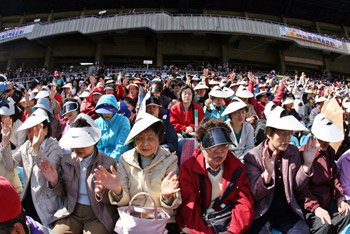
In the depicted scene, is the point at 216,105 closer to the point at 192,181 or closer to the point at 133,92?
the point at 133,92

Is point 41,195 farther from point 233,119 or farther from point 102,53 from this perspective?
point 102,53

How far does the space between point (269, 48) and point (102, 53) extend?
2084cm

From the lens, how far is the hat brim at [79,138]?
2104 mm

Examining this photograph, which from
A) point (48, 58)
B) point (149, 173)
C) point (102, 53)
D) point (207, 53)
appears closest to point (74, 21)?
point (102, 53)

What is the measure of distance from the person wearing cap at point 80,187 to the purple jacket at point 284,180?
1.54 m

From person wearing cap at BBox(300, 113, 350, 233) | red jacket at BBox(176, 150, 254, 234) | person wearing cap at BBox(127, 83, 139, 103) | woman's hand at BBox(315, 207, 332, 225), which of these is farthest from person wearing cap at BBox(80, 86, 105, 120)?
woman's hand at BBox(315, 207, 332, 225)

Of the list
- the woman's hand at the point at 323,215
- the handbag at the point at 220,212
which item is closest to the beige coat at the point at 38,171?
the handbag at the point at 220,212

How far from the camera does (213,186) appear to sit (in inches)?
83.8

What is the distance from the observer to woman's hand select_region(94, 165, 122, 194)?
71.9 inches

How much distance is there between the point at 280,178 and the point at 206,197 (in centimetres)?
91

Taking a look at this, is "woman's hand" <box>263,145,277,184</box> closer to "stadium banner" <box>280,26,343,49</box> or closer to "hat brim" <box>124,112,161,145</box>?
"hat brim" <box>124,112,161,145</box>

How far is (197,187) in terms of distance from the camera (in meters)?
2.10

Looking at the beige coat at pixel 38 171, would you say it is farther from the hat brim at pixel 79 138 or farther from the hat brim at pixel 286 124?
the hat brim at pixel 286 124

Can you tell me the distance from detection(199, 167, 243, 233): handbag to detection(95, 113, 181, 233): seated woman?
29cm
